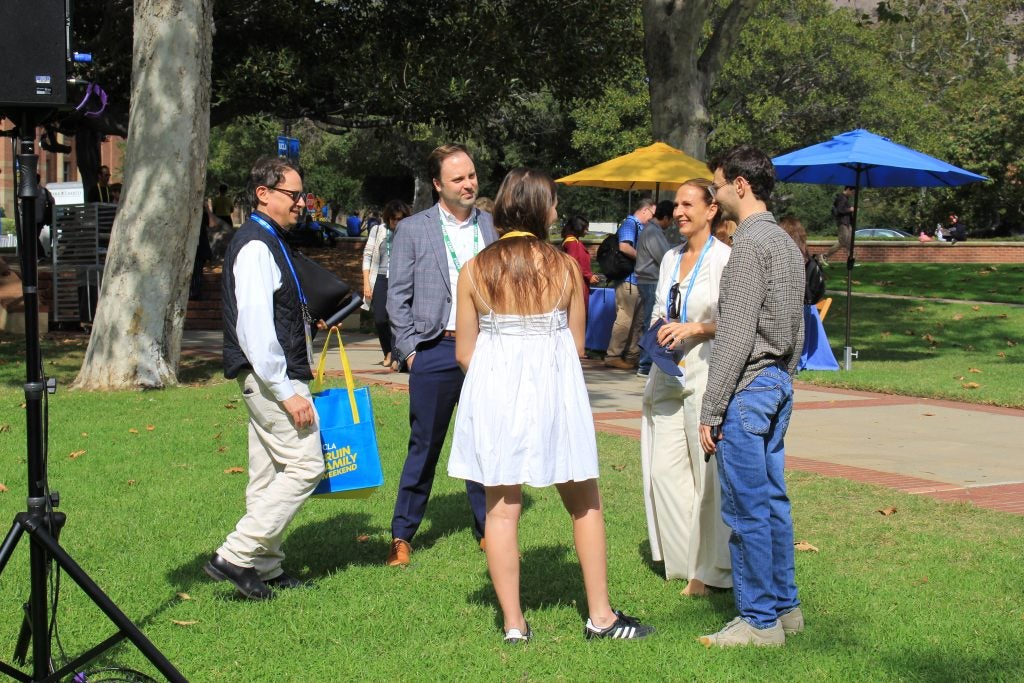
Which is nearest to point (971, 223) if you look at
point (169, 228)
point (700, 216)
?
point (169, 228)

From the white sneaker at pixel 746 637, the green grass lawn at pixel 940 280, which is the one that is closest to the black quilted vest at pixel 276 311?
the white sneaker at pixel 746 637

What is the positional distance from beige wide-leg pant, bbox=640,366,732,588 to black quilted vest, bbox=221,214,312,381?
5.66 ft

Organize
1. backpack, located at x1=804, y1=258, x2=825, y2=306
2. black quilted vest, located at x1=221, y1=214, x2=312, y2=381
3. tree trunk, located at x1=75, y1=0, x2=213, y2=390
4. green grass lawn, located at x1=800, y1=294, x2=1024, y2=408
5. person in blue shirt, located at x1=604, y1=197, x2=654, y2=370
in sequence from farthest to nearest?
person in blue shirt, located at x1=604, y1=197, x2=654, y2=370
backpack, located at x1=804, y1=258, x2=825, y2=306
green grass lawn, located at x1=800, y1=294, x2=1024, y2=408
tree trunk, located at x1=75, y1=0, x2=213, y2=390
black quilted vest, located at x1=221, y1=214, x2=312, y2=381

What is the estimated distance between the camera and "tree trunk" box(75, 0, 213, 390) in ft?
39.1

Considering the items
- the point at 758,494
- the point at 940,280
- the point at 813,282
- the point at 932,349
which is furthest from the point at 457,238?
the point at 940,280

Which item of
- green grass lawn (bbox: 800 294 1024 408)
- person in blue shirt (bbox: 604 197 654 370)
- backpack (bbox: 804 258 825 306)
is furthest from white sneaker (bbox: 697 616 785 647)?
person in blue shirt (bbox: 604 197 654 370)

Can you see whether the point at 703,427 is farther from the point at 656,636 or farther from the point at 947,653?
the point at 947,653

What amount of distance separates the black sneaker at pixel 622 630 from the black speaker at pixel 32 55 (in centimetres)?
280

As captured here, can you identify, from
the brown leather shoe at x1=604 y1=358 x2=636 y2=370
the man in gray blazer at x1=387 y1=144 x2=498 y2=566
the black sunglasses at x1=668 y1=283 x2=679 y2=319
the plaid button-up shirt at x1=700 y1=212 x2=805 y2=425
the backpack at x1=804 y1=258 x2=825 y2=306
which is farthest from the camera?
the brown leather shoe at x1=604 y1=358 x2=636 y2=370

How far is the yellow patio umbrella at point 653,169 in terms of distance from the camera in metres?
14.9

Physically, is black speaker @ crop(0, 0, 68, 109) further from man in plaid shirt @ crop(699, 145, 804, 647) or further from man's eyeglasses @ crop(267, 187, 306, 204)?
man in plaid shirt @ crop(699, 145, 804, 647)

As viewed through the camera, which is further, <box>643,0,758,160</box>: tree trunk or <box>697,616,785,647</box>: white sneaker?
<box>643,0,758,160</box>: tree trunk

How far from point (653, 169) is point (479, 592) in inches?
402

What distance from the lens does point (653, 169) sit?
15.0 metres
